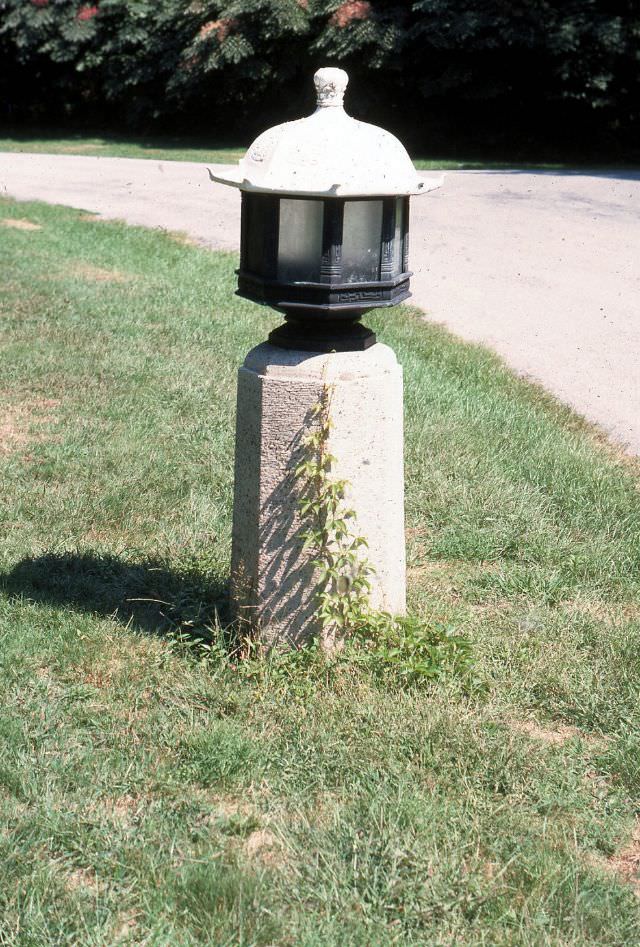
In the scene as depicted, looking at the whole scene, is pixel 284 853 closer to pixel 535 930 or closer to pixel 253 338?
pixel 535 930

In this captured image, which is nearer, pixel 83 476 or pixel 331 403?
pixel 331 403

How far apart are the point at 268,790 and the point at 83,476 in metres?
2.47

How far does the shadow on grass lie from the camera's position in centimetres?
344

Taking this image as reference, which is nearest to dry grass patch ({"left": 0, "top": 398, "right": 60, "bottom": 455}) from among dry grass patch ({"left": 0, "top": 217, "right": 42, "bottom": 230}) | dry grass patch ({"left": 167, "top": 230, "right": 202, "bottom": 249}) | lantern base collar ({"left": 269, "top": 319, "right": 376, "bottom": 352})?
lantern base collar ({"left": 269, "top": 319, "right": 376, "bottom": 352})

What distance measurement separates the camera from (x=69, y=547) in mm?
4059

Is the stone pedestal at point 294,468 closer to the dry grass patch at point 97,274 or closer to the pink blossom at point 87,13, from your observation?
the dry grass patch at point 97,274

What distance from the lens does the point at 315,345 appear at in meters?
2.96

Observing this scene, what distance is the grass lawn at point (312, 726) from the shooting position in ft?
7.37

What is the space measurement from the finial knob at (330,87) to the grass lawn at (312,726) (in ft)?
5.17

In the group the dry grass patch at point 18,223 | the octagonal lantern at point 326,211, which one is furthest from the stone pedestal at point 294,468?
the dry grass patch at point 18,223

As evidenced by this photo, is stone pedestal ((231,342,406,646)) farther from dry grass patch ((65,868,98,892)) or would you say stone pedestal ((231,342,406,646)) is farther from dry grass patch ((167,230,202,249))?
dry grass patch ((167,230,202,249))

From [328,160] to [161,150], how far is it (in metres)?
20.5

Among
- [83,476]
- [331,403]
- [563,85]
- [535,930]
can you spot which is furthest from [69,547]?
[563,85]

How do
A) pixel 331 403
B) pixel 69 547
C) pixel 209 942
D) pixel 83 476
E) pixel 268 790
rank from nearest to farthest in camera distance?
pixel 209 942 < pixel 268 790 < pixel 331 403 < pixel 69 547 < pixel 83 476
